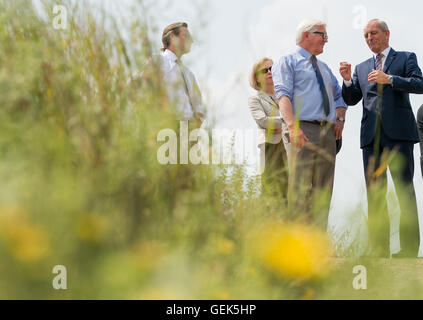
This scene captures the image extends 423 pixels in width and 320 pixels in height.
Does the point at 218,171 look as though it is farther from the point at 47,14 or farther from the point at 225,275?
the point at 47,14

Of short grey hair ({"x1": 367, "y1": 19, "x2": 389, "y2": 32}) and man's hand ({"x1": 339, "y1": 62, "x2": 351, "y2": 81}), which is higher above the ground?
short grey hair ({"x1": 367, "y1": 19, "x2": 389, "y2": 32})

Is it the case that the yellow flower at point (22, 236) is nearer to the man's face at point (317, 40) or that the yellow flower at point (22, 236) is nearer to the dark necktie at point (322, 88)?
the dark necktie at point (322, 88)

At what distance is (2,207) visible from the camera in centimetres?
205

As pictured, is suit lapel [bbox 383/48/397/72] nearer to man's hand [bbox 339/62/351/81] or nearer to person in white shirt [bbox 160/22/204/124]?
man's hand [bbox 339/62/351/81]

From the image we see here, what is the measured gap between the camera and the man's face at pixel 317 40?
4.68 metres

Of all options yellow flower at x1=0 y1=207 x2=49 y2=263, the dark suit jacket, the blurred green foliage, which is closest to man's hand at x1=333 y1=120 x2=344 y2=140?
the dark suit jacket

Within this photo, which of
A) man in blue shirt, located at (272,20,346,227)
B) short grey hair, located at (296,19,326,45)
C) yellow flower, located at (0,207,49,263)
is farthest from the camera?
short grey hair, located at (296,19,326,45)

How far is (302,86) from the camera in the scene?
15.1ft

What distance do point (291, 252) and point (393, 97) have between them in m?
2.97

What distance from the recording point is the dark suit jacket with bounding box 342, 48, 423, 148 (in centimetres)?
506

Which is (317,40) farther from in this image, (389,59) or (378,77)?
(389,59)

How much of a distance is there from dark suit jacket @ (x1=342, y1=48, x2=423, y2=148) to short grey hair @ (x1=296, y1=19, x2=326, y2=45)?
2.17 ft

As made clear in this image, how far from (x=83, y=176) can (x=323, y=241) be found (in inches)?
45.3

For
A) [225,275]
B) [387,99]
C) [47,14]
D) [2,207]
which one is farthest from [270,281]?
[387,99]
